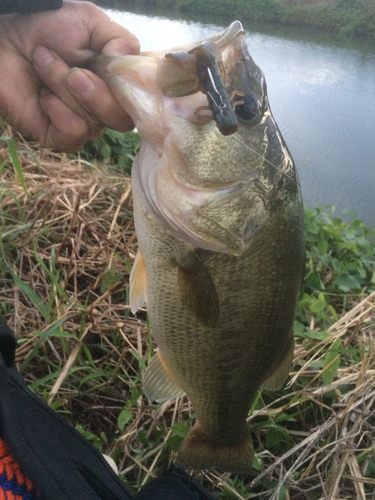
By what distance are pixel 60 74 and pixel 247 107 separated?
54 cm

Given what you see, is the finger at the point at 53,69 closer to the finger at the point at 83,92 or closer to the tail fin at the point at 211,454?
the finger at the point at 83,92

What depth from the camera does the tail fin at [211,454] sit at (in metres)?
1.49

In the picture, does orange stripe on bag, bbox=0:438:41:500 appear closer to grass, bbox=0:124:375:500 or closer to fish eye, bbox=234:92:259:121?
grass, bbox=0:124:375:500

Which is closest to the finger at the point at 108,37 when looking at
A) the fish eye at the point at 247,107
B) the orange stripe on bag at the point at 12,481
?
the fish eye at the point at 247,107

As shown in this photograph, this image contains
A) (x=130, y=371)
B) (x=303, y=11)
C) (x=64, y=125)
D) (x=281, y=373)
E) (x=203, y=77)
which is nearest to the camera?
(x=203, y=77)

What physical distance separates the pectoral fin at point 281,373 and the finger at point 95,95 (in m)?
0.89

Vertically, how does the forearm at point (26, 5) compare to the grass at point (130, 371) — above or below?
above

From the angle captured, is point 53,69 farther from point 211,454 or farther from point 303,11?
point 303,11

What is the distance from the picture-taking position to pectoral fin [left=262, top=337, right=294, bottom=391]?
146cm

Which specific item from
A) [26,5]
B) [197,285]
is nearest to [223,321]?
[197,285]

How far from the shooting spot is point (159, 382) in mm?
1491

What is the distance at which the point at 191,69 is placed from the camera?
0.93 meters

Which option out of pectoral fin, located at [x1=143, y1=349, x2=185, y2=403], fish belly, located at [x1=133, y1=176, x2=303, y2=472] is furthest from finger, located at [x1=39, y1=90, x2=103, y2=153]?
pectoral fin, located at [x1=143, y1=349, x2=185, y2=403]

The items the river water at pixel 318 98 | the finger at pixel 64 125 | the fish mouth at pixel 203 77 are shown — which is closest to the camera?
the fish mouth at pixel 203 77
